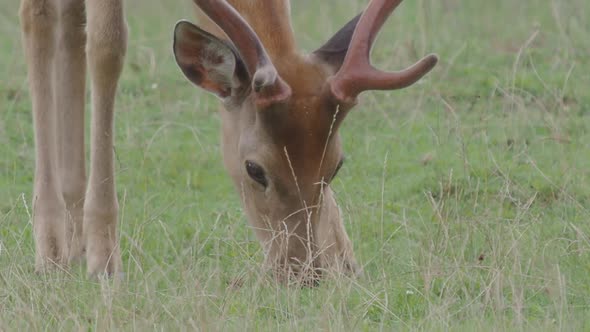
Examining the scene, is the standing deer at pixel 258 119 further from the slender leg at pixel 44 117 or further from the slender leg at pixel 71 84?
the slender leg at pixel 71 84

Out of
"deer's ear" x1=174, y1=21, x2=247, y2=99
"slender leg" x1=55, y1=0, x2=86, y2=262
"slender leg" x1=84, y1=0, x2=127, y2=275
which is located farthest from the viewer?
"slender leg" x1=55, y1=0, x2=86, y2=262

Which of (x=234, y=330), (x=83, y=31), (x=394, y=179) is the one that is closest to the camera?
(x=234, y=330)

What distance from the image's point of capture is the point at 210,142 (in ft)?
34.0

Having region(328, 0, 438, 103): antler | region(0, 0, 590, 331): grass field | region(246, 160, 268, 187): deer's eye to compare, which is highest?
region(328, 0, 438, 103): antler

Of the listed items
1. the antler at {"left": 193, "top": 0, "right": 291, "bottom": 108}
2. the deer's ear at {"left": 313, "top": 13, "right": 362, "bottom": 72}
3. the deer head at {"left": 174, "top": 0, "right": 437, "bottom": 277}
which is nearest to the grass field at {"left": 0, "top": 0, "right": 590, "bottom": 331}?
the deer head at {"left": 174, "top": 0, "right": 437, "bottom": 277}

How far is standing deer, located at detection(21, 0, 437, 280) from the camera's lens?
21.7ft

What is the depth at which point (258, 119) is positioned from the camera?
6.80m

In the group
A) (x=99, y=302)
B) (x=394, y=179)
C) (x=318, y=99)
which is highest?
(x=318, y=99)

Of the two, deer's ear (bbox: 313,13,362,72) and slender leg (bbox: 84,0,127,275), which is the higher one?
deer's ear (bbox: 313,13,362,72)

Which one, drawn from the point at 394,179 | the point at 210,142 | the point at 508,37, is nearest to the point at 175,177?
the point at 210,142

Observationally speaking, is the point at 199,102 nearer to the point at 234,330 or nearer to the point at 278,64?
the point at 278,64

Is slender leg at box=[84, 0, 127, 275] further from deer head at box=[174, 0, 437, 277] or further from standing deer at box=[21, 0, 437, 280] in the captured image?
deer head at box=[174, 0, 437, 277]

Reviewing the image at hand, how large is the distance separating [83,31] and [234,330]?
316 centimetres

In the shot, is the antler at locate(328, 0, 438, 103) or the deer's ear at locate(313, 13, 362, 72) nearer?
the antler at locate(328, 0, 438, 103)
